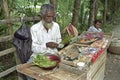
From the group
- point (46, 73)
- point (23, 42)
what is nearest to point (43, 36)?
point (23, 42)

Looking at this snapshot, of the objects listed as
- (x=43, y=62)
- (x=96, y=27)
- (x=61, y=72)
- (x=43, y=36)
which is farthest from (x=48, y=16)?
(x=96, y=27)

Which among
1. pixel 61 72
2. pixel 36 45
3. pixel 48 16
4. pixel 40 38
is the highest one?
pixel 48 16

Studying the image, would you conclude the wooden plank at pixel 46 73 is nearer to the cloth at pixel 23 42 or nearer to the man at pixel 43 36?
the man at pixel 43 36

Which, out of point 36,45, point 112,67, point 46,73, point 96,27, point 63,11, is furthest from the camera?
point 63,11

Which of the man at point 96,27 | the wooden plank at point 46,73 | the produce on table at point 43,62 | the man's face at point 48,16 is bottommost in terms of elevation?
the wooden plank at point 46,73

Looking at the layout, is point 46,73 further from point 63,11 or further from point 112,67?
point 63,11

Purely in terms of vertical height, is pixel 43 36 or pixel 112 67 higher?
pixel 43 36

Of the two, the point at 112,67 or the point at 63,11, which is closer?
the point at 112,67

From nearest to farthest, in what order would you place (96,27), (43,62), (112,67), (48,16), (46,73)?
A: (46,73) → (43,62) → (48,16) → (96,27) → (112,67)

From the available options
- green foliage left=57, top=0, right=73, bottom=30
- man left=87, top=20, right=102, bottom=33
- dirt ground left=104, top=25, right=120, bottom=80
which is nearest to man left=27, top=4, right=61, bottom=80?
man left=87, top=20, right=102, bottom=33

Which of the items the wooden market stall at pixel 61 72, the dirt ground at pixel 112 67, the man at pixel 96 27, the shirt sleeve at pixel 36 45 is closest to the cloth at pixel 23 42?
the shirt sleeve at pixel 36 45

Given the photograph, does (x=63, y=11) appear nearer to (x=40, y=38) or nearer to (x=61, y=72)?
(x=40, y=38)

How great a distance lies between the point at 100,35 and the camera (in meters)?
3.86

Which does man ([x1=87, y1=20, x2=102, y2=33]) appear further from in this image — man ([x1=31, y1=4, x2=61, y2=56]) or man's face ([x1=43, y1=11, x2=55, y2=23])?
man's face ([x1=43, y1=11, x2=55, y2=23])
